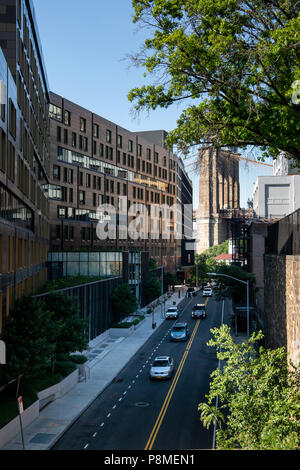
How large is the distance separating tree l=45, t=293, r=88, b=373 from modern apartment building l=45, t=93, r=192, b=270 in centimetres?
3514

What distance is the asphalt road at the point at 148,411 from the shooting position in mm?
21188

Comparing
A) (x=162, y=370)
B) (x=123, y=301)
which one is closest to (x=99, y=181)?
(x=123, y=301)

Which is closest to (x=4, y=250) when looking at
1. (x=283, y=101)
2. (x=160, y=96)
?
(x=160, y=96)

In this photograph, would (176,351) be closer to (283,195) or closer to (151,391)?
(151,391)

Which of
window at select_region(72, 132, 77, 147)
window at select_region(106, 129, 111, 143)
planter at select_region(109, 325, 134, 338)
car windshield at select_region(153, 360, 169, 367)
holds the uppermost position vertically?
window at select_region(106, 129, 111, 143)

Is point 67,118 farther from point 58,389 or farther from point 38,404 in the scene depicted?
point 38,404

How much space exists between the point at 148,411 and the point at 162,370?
7.16 meters

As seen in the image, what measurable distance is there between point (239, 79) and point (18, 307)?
17.6 m

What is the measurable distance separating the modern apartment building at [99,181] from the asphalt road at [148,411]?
34248mm

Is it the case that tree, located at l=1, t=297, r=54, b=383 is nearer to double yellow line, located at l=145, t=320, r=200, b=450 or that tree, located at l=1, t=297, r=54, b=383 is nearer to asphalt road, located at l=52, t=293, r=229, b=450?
asphalt road, located at l=52, t=293, r=229, b=450

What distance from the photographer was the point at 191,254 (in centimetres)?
12862

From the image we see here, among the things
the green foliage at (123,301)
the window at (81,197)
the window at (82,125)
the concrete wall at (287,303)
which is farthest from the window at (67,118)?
the concrete wall at (287,303)

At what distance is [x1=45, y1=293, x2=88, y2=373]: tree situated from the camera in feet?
98.8

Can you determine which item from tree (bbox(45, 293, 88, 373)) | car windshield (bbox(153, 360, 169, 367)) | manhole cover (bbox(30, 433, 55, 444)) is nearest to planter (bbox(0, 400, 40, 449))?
manhole cover (bbox(30, 433, 55, 444))
